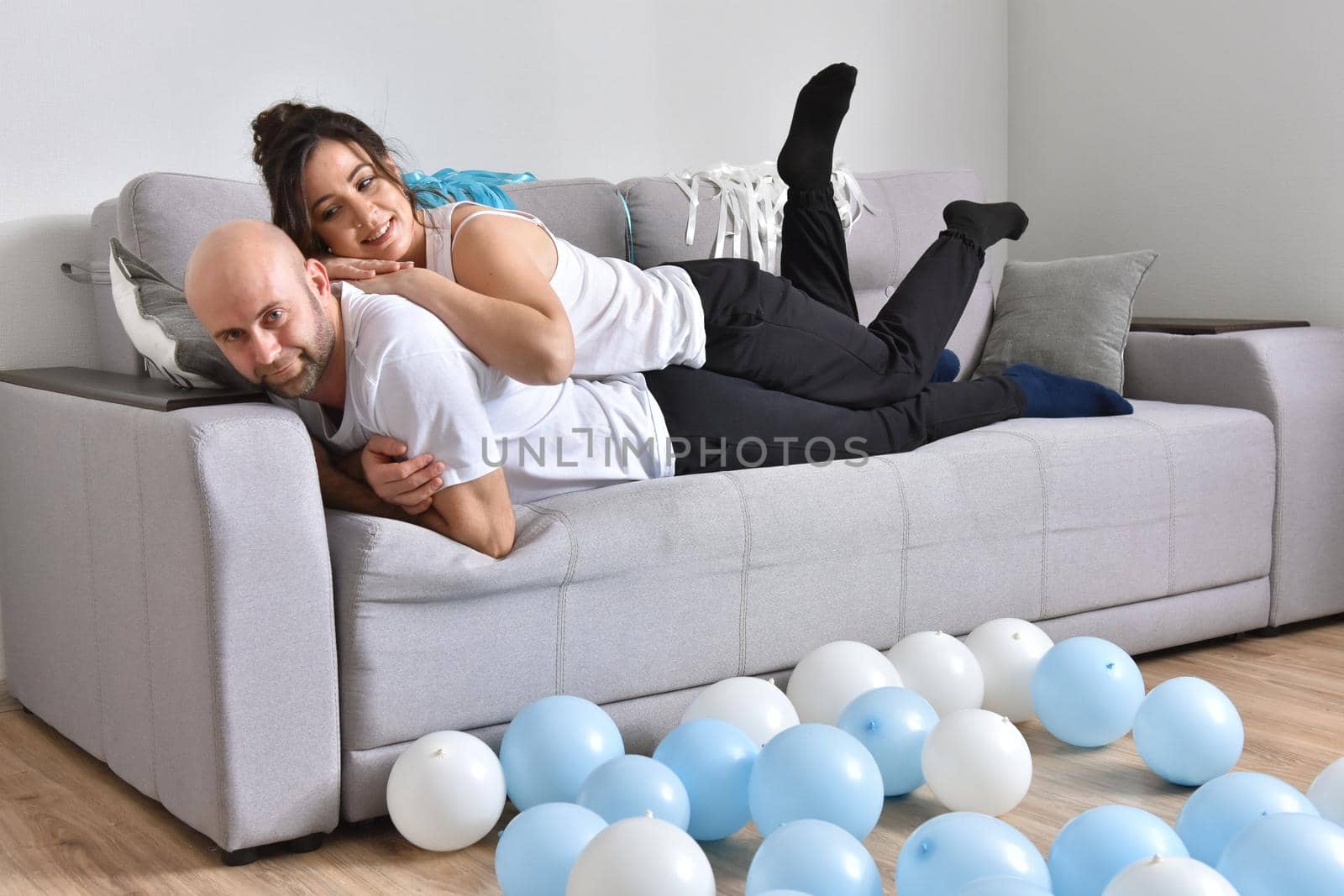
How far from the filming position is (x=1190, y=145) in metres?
3.46

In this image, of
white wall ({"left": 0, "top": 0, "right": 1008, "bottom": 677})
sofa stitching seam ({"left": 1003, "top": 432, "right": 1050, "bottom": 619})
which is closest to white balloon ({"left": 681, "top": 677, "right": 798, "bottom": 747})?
sofa stitching seam ({"left": 1003, "top": 432, "right": 1050, "bottom": 619})

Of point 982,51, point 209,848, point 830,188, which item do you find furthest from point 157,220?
point 982,51

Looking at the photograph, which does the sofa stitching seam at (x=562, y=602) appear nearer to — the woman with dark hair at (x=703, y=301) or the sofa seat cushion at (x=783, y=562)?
the sofa seat cushion at (x=783, y=562)

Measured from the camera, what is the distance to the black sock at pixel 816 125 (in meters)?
2.62

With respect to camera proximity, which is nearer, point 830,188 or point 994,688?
point 994,688

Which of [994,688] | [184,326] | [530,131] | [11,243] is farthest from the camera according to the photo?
[530,131]

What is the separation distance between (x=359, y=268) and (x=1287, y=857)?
1.45m

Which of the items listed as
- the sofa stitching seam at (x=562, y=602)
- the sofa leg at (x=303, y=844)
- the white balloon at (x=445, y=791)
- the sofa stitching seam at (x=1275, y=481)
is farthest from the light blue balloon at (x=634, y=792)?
the sofa stitching seam at (x=1275, y=481)

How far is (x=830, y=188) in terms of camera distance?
8.92ft

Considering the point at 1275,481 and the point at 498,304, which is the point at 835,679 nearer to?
the point at 498,304

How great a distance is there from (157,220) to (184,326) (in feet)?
1.17

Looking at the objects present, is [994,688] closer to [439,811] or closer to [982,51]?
[439,811]

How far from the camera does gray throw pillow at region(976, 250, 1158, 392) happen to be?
295 cm

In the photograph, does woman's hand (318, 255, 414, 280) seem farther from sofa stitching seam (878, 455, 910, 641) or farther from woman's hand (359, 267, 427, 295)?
sofa stitching seam (878, 455, 910, 641)
